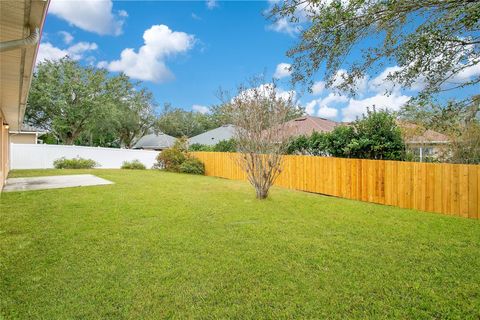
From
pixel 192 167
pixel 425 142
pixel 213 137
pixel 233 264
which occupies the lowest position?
pixel 233 264

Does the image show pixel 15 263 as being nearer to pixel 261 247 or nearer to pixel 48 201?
pixel 261 247

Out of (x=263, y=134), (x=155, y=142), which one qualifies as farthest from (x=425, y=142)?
(x=155, y=142)

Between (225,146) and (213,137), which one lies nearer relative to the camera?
(225,146)

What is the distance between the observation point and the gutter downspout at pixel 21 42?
2709 millimetres

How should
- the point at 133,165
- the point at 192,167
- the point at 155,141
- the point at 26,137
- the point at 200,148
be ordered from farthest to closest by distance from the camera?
the point at 155,141
the point at 26,137
the point at 133,165
the point at 200,148
the point at 192,167

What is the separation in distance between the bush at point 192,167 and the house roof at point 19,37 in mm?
11537

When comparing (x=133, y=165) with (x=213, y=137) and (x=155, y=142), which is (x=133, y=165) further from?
(x=155, y=142)

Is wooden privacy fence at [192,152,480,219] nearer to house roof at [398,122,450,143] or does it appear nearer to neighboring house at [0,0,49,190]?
house roof at [398,122,450,143]

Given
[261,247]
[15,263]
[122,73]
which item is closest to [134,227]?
[15,263]

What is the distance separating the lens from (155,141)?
35.0 m

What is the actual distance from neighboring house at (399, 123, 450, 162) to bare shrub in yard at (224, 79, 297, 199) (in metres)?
4.49

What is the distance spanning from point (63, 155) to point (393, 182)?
2049cm

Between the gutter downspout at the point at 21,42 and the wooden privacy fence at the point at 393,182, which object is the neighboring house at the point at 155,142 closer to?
the wooden privacy fence at the point at 393,182

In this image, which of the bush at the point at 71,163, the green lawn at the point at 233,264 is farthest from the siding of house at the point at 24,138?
the green lawn at the point at 233,264
